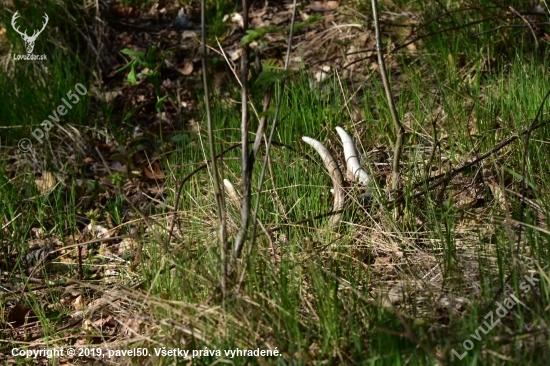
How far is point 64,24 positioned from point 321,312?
3.63 metres

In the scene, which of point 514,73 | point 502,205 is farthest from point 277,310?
point 514,73

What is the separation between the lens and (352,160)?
3.44 metres

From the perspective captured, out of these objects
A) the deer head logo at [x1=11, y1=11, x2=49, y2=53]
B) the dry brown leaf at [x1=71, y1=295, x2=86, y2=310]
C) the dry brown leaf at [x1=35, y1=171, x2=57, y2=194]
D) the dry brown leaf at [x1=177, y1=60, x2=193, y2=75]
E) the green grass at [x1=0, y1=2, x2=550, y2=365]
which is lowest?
the dry brown leaf at [x1=71, y1=295, x2=86, y2=310]

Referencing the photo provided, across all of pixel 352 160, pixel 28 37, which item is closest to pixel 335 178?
pixel 352 160

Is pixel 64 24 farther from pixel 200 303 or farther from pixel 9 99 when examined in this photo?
pixel 200 303

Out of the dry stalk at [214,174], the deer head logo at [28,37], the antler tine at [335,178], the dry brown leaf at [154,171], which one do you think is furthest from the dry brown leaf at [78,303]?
the deer head logo at [28,37]

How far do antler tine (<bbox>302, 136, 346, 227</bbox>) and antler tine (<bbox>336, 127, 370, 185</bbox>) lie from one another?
113 mm

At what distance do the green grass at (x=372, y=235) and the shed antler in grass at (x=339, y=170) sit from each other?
0.16ft

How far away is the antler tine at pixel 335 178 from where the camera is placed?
3119 millimetres

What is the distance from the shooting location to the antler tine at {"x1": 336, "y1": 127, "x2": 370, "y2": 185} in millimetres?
3332

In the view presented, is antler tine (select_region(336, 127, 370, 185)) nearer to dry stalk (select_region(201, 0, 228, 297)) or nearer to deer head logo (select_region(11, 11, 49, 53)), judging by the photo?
dry stalk (select_region(201, 0, 228, 297))

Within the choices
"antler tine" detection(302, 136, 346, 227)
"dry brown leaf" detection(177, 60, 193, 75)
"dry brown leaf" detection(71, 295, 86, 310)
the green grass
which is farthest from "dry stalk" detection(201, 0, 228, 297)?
"dry brown leaf" detection(177, 60, 193, 75)

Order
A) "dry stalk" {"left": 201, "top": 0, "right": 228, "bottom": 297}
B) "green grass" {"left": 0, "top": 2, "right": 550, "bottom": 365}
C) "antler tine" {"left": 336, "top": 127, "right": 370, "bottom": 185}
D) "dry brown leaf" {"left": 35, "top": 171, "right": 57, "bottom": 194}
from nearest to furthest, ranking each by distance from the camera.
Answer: "green grass" {"left": 0, "top": 2, "right": 550, "bottom": 365}, "dry stalk" {"left": 201, "top": 0, "right": 228, "bottom": 297}, "antler tine" {"left": 336, "top": 127, "right": 370, "bottom": 185}, "dry brown leaf" {"left": 35, "top": 171, "right": 57, "bottom": 194}

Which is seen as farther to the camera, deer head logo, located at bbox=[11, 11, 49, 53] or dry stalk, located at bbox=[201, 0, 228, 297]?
A: deer head logo, located at bbox=[11, 11, 49, 53]
